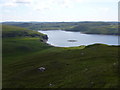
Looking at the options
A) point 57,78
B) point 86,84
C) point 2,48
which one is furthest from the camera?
point 2,48

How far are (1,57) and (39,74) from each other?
64.6 m

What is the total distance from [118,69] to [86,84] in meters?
12.3

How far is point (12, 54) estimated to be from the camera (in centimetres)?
13212

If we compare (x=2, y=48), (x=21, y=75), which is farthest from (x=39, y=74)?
(x=2, y=48)

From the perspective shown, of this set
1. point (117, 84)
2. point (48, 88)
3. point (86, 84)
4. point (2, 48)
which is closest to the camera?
point (117, 84)

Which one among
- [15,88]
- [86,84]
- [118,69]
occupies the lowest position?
[15,88]

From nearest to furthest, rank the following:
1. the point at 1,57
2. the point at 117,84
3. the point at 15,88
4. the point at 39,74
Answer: the point at 117,84 < the point at 15,88 < the point at 39,74 < the point at 1,57

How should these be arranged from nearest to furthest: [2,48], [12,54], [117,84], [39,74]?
[117,84]
[39,74]
[12,54]
[2,48]

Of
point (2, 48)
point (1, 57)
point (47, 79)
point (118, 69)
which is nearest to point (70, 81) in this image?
point (47, 79)

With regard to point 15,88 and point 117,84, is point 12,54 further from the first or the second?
point 117,84

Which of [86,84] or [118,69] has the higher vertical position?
[118,69]

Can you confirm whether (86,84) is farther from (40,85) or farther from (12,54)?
(12,54)

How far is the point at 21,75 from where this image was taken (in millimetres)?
66875

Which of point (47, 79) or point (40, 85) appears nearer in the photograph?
point (40, 85)
